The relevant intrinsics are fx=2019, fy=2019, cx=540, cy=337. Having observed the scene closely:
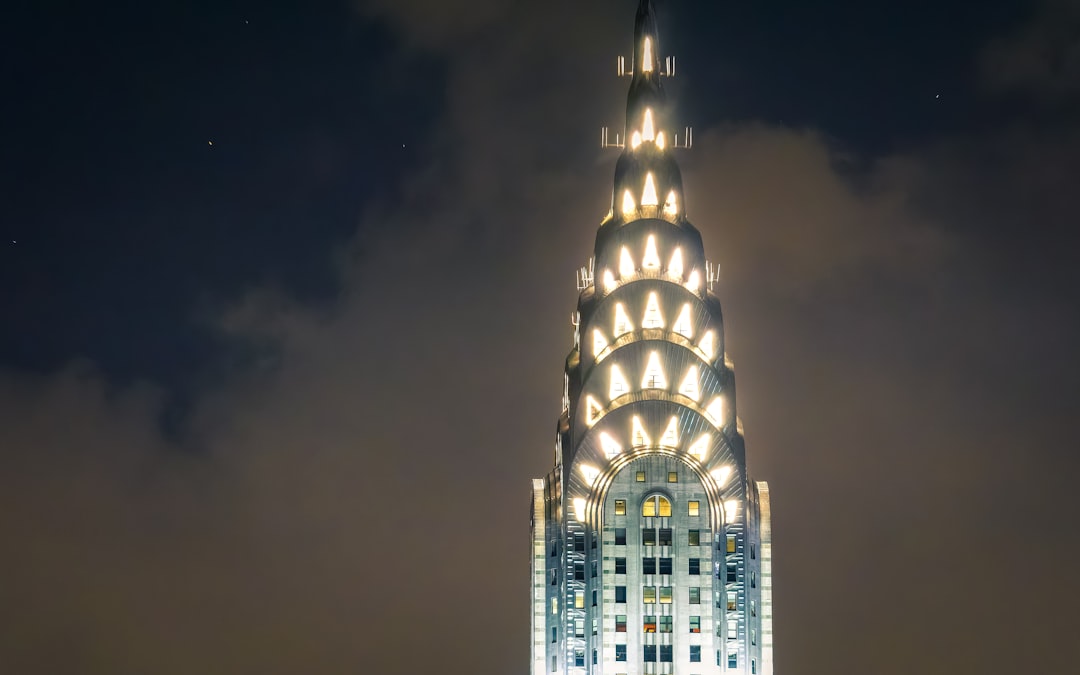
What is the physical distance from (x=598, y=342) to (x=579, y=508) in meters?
16.0

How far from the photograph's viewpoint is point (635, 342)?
18200cm

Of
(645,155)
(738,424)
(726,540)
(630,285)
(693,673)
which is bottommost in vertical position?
(693,673)

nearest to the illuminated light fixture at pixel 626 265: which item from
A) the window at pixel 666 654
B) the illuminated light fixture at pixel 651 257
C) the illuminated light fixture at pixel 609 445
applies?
the illuminated light fixture at pixel 651 257

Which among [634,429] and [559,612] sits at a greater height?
[634,429]

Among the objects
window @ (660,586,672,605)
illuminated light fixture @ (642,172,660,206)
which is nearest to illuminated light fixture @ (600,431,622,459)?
window @ (660,586,672,605)

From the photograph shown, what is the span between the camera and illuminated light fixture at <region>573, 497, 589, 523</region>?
18012cm

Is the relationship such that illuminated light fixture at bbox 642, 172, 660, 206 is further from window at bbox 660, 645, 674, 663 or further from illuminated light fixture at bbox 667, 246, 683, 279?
window at bbox 660, 645, 674, 663

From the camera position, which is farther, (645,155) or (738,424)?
(645,155)

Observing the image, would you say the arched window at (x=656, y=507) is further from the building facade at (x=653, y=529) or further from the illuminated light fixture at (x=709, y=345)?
the illuminated light fixture at (x=709, y=345)

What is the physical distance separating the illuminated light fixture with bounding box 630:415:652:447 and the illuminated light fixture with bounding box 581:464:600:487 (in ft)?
13.8

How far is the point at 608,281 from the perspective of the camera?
624 feet

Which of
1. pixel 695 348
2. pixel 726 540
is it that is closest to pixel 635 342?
pixel 695 348

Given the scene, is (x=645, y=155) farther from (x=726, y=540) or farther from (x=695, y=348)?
(x=726, y=540)

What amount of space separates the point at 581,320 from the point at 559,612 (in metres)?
27.5
